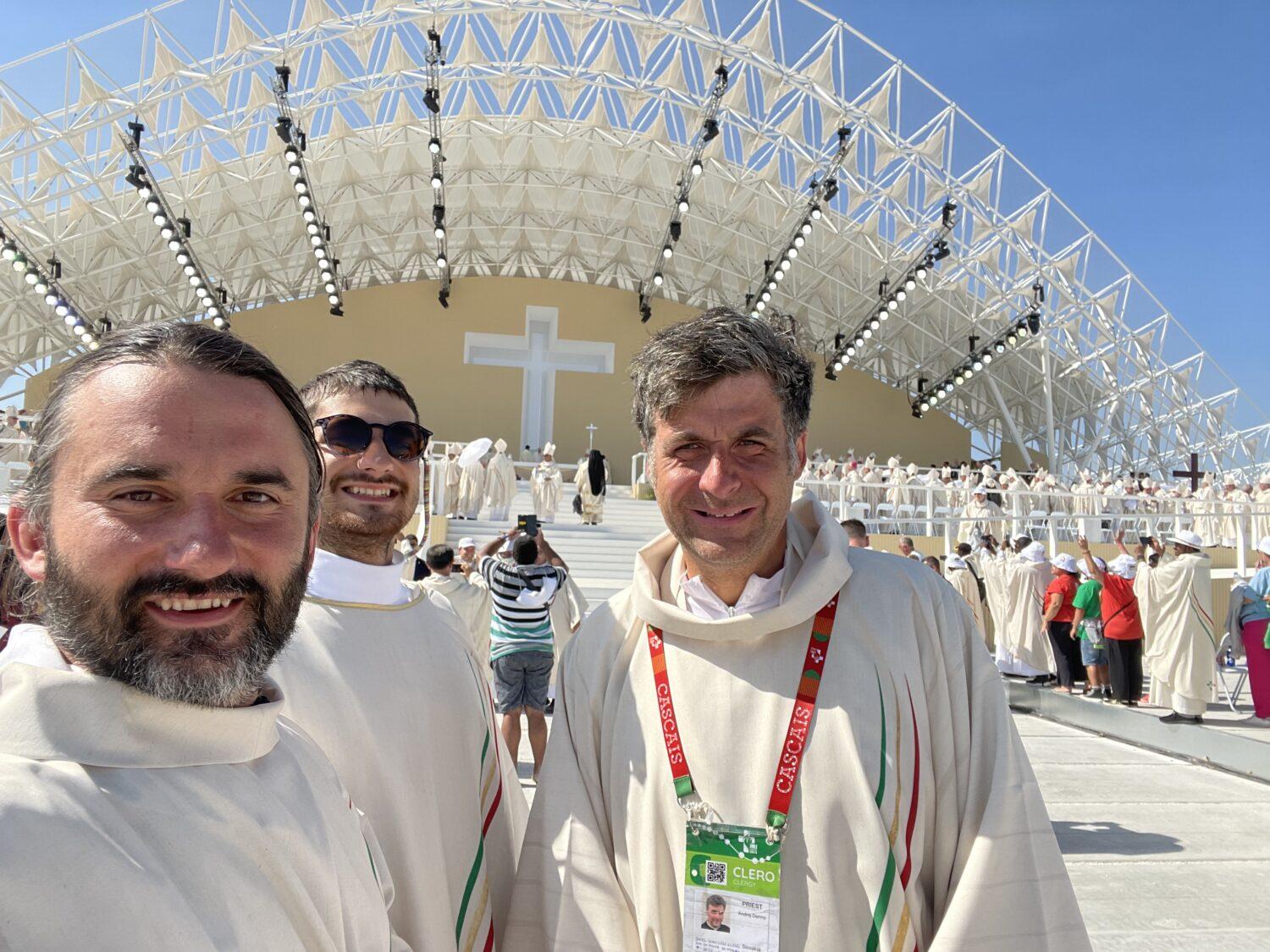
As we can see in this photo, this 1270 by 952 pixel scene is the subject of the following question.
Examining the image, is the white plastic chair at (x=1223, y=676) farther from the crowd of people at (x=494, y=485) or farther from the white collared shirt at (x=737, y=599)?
the crowd of people at (x=494, y=485)

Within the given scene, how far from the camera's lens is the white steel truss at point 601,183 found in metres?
21.4

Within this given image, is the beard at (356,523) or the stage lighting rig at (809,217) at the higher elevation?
the stage lighting rig at (809,217)

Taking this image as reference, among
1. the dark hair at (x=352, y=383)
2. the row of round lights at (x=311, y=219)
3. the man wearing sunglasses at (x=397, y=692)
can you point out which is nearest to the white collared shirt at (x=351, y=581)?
the man wearing sunglasses at (x=397, y=692)

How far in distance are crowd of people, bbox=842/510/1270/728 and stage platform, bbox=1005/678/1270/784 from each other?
28 cm

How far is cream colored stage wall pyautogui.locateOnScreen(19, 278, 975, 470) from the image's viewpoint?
3297 cm

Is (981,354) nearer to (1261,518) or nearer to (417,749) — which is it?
(1261,518)

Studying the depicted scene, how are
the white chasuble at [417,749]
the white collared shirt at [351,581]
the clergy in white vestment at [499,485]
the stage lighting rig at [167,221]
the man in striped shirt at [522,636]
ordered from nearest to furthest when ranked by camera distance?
1. the white chasuble at [417,749]
2. the white collared shirt at [351,581]
3. the man in striped shirt at [522,636]
4. the clergy in white vestment at [499,485]
5. the stage lighting rig at [167,221]

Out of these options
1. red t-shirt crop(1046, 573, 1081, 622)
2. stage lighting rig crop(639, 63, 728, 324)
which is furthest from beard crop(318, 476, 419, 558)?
stage lighting rig crop(639, 63, 728, 324)

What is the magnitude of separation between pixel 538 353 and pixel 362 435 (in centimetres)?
3181

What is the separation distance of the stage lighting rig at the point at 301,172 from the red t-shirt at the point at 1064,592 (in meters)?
15.9

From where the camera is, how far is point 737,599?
188 cm

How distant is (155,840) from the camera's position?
102cm

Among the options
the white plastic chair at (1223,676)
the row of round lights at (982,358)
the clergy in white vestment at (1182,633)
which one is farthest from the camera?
the row of round lights at (982,358)

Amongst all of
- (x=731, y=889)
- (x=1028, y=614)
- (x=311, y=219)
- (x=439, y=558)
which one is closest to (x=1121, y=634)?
(x=1028, y=614)
